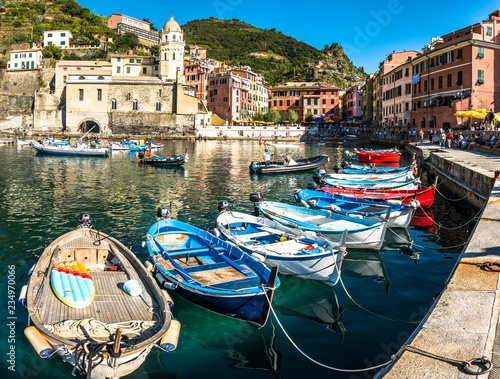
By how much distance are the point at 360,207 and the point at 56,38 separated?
4065 inches

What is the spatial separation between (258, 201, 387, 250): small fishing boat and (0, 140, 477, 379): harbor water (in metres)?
0.62

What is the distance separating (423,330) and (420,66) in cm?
5507

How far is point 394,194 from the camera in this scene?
60.1 feet

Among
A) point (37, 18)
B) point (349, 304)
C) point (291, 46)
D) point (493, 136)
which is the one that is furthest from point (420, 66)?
point (291, 46)

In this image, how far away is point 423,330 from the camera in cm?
569

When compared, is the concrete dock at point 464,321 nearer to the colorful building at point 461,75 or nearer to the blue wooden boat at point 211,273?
the blue wooden boat at point 211,273

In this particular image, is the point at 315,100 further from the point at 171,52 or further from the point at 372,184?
the point at 372,184

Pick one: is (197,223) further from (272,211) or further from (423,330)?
(423,330)

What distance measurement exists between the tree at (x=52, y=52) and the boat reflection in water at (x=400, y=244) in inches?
3806

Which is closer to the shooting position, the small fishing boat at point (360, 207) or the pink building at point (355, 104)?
the small fishing boat at point (360, 207)

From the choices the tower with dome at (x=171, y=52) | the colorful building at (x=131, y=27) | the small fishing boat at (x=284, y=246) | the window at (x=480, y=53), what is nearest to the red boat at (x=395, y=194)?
the small fishing boat at (x=284, y=246)

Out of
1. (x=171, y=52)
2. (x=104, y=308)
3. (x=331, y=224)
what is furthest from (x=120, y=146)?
(x=104, y=308)

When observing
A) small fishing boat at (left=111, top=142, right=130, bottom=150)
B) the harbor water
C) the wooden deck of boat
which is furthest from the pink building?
the wooden deck of boat

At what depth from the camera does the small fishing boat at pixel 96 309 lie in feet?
19.0
